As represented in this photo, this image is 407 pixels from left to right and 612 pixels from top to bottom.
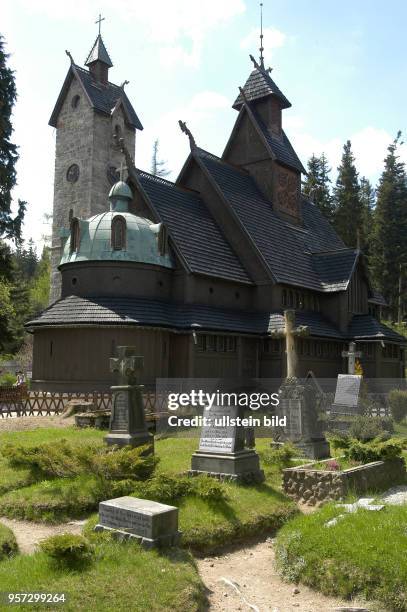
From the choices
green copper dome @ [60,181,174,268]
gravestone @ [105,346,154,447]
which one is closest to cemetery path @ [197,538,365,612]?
gravestone @ [105,346,154,447]

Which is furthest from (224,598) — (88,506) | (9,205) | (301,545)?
(9,205)

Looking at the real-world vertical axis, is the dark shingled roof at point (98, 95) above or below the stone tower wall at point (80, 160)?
above

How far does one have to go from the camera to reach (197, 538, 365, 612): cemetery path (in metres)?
7.29

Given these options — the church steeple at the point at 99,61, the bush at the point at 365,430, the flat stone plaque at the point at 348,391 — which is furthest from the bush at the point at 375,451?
the church steeple at the point at 99,61

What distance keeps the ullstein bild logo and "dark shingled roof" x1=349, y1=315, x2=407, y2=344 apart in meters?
11.0

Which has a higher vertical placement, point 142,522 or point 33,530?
point 142,522

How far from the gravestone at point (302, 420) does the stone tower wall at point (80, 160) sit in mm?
30916

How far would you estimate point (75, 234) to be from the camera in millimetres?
27656

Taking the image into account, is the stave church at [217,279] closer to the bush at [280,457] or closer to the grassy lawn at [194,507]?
the bush at [280,457]

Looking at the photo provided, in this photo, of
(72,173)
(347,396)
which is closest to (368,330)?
(347,396)

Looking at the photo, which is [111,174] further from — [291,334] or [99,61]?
[291,334]

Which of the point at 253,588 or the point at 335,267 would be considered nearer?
the point at 253,588

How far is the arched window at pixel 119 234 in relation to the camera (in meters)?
26.7

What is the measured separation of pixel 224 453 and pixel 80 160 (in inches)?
1465
